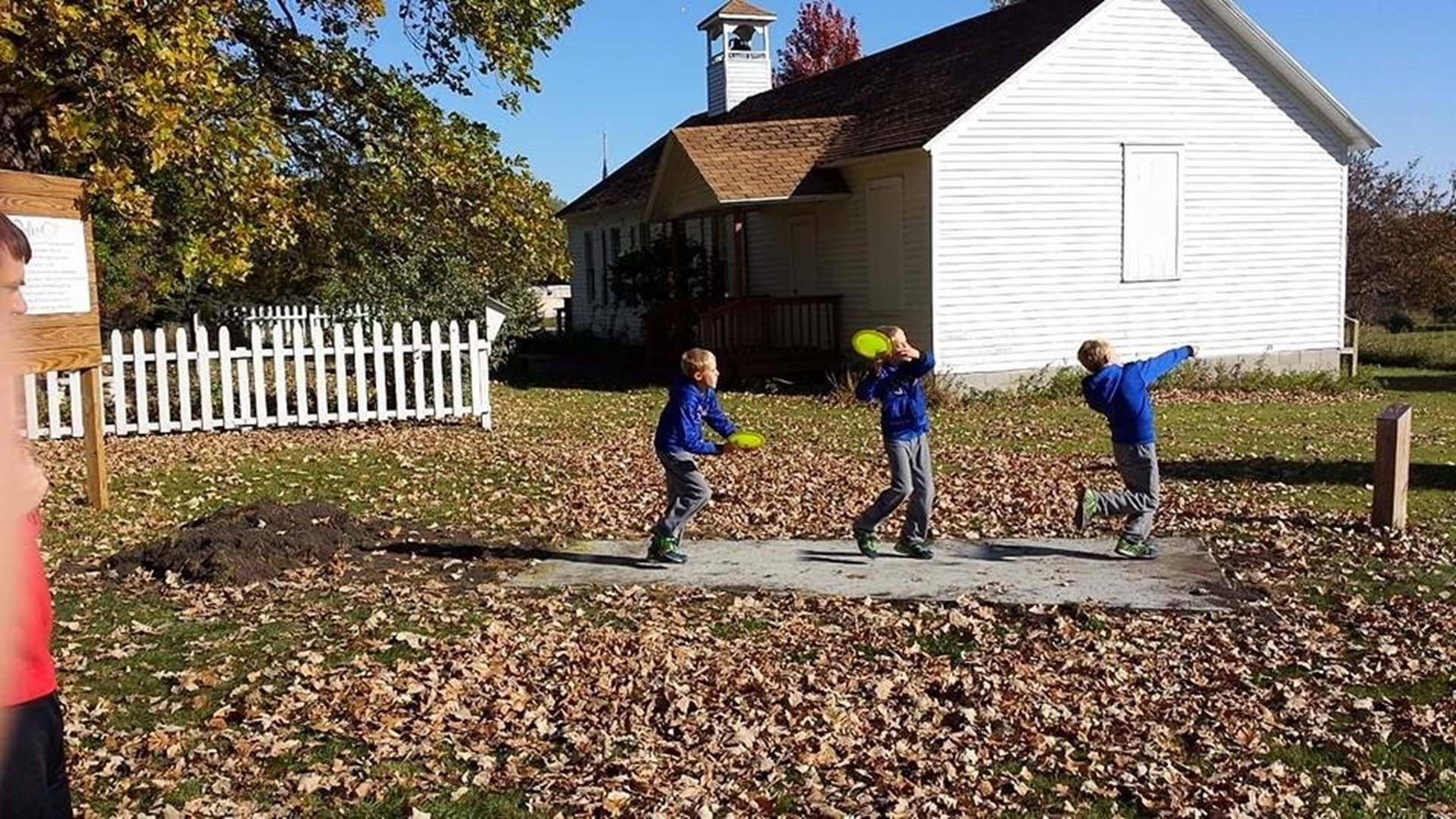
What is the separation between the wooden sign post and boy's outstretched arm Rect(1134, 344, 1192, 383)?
7377 millimetres

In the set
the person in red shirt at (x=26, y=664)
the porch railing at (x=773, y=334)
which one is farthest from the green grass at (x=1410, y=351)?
the person in red shirt at (x=26, y=664)

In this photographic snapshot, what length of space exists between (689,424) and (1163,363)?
9.67 feet

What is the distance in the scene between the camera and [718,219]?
2448 centimetres

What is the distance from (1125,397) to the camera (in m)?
8.02

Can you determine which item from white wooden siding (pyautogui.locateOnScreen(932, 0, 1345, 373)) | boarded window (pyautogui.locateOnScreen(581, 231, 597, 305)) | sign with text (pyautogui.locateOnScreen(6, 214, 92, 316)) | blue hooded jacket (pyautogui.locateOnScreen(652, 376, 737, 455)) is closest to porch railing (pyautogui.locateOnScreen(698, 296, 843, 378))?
white wooden siding (pyautogui.locateOnScreen(932, 0, 1345, 373))

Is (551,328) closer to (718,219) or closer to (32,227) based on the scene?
(718,219)

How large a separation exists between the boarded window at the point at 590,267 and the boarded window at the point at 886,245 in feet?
47.4

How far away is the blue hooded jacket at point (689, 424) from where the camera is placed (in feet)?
25.8

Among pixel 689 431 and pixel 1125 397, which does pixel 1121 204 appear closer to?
pixel 1125 397

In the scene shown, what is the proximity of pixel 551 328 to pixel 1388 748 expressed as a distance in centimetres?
3884

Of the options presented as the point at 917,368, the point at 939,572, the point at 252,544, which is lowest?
the point at 939,572

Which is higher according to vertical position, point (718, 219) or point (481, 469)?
point (718, 219)

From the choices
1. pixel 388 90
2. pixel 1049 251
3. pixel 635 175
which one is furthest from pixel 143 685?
pixel 635 175

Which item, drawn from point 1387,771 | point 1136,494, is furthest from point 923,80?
point 1387,771
